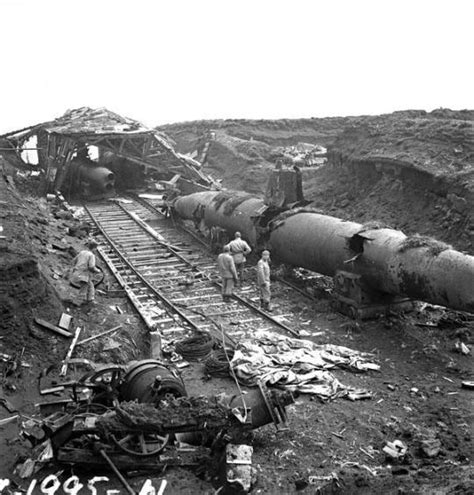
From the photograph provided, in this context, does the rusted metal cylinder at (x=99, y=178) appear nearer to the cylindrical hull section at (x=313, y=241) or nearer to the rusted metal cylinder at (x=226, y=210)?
the rusted metal cylinder at (x=226, y=210)

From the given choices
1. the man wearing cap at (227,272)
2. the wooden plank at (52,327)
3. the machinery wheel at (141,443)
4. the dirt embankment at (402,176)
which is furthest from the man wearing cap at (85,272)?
the dirt embankment at (402,176)

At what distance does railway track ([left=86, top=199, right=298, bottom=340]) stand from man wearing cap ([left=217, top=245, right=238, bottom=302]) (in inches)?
8.8

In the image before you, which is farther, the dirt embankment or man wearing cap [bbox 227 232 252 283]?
the dirt embankment

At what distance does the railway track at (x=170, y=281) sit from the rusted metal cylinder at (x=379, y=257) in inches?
64.3

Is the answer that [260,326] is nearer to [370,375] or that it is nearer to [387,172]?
[370,375]

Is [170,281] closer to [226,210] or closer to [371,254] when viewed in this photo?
[226,210]

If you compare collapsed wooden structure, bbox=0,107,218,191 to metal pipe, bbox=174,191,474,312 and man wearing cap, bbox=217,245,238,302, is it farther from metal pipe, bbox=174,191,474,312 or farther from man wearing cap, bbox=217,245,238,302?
man wearing cap, bbox=217,245,238,302

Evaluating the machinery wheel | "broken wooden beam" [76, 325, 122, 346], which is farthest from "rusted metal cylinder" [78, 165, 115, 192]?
the machinery wheel

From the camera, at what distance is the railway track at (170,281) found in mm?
12180

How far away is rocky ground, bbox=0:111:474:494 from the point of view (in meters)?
6.95

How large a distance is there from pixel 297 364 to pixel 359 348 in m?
1.89

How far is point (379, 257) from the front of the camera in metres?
11.4

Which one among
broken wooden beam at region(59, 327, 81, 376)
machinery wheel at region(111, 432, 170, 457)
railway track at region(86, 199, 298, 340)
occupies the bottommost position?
railway track at region(86, 199, 298, 340)

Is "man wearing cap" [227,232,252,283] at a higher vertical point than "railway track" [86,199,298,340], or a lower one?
higher
